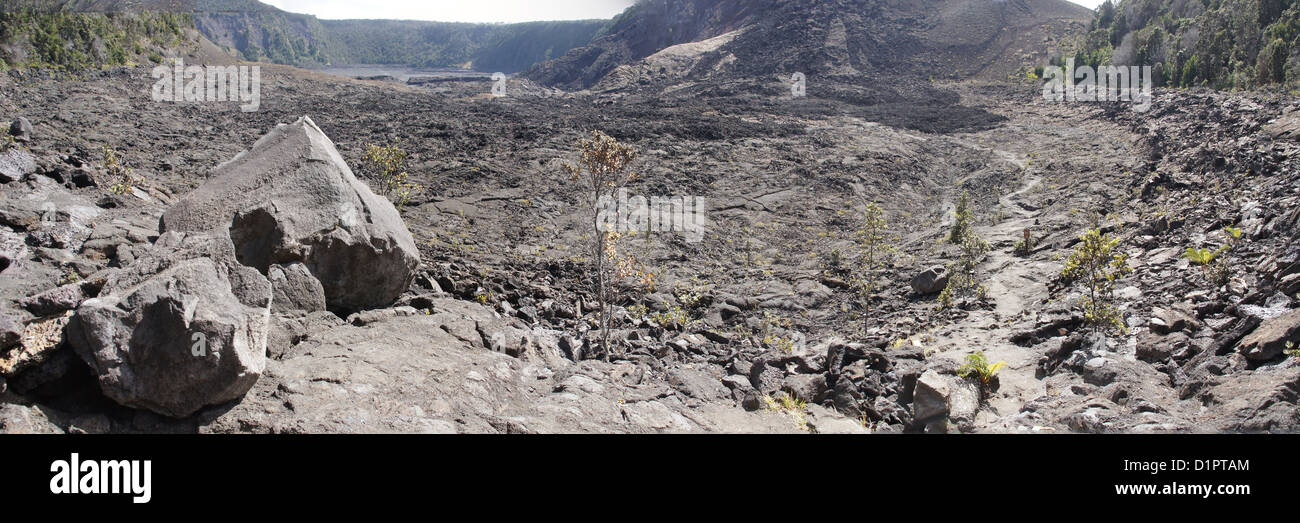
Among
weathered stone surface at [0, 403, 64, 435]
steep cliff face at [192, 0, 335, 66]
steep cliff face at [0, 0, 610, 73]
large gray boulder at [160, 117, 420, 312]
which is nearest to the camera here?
weathered stone surface at [0, 403, 64, 435]

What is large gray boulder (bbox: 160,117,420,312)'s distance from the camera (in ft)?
20.2

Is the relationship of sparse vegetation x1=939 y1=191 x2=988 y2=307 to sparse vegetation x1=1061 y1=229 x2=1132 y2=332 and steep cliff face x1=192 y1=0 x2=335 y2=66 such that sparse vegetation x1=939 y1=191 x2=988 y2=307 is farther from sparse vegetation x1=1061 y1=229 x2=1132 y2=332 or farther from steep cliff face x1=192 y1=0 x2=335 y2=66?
steep cliff face x1=192 y1=0 x2=335 y2=66

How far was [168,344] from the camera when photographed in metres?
3.90

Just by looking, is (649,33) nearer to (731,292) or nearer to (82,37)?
(82,37)

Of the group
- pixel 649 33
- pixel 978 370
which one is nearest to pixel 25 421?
pixel 978 370

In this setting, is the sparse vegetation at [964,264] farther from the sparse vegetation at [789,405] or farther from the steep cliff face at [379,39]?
the steep cliff face at [379,39]

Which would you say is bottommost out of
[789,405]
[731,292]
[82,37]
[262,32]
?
[789,405]

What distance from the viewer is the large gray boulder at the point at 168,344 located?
380cm

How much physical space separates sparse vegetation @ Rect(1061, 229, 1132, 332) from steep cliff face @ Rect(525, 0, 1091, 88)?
3183cm

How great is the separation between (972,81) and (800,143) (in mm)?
22700

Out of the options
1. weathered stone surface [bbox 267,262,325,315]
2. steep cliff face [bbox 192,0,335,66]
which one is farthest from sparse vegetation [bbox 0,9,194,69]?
steep cliff face [bbox 192,0,335,66]

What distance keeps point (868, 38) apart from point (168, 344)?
151ft

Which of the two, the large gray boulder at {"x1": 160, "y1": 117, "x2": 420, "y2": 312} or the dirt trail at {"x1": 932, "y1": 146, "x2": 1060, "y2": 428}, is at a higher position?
the large gray boulder at {"x1": 160, "y1": 117, "x2": 420, "y2": 312}

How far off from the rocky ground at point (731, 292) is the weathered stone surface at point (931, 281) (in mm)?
198
